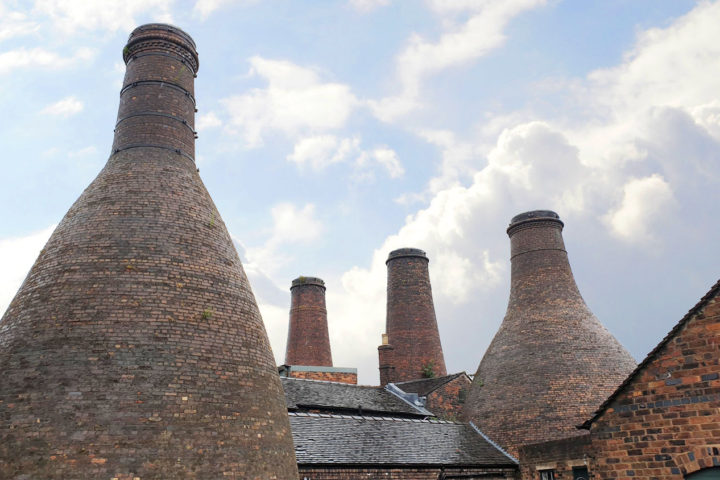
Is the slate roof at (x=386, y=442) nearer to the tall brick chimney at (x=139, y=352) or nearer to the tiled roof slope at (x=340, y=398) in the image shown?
the tiled roof slope at (x=340, y=398)

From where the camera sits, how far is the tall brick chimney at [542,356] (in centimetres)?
1728

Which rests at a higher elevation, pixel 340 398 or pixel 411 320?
pixel 411 320

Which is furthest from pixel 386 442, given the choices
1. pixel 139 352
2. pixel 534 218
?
pixel 534 218

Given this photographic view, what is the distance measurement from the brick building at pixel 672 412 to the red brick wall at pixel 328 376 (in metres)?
15.2

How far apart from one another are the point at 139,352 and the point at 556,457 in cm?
1067

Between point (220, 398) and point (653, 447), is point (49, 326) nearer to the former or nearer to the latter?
point (220, 398)

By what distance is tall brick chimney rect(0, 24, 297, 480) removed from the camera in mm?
7781

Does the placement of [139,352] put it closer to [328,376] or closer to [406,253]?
[328,376]

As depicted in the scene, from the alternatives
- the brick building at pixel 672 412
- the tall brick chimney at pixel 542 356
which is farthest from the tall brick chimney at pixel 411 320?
the brick building at pixel 672 412

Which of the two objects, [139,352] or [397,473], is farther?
[397,473]

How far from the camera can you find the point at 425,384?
76.6 ft

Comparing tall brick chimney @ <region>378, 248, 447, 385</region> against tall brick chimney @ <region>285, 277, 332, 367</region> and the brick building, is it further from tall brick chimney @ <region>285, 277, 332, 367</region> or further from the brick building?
the brick building

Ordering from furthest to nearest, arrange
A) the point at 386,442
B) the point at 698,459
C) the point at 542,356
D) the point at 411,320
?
1. the point at 411,320
2. the point at 542,356
3. the point at 386,442
4. the point at 698,459

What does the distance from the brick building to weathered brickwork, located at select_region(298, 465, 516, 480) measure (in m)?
6.14
